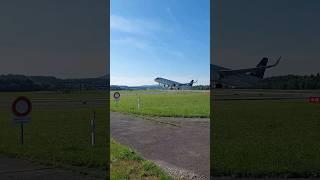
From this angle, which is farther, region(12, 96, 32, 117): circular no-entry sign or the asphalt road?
region(12, 96, 32, 117): circular no-entry sign

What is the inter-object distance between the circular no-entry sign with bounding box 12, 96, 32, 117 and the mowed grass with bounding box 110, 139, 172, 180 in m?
2.18

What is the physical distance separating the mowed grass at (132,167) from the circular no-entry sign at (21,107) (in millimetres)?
2175

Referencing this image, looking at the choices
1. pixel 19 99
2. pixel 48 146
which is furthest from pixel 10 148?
pixel 19 99

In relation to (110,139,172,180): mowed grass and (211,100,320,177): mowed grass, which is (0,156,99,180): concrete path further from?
(211,100,320,177): mowed grass

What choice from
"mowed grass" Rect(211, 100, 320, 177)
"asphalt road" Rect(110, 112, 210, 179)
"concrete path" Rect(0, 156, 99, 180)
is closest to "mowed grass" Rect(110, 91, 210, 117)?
"asphalt road" Rect(110, 112, 210, 179)

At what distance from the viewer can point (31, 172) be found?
7227 mm

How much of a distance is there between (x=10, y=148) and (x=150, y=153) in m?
3.52

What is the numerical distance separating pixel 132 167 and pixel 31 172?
1.87 metres

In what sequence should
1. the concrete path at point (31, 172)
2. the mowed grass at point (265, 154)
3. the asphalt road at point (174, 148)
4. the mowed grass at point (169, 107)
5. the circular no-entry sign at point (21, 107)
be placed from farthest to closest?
the mowed grass at point (169, 107) < the circular no-entry sign at point (21, 107) < the asphalt road at point (174, 148) < the mowed grass at point (265, 154) < the concrete path at point (31, 172)

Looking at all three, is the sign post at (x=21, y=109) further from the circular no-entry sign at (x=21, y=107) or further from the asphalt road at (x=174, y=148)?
the asphalt road at (x=174, y=148)

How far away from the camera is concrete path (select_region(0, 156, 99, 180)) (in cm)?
675

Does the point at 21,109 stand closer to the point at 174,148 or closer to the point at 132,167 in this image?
the point at 132,167

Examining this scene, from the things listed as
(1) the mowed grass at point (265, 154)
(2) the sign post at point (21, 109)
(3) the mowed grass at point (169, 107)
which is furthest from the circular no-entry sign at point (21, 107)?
(1) the mowed grass at point (265, 154)

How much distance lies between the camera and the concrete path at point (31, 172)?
22.1ft
